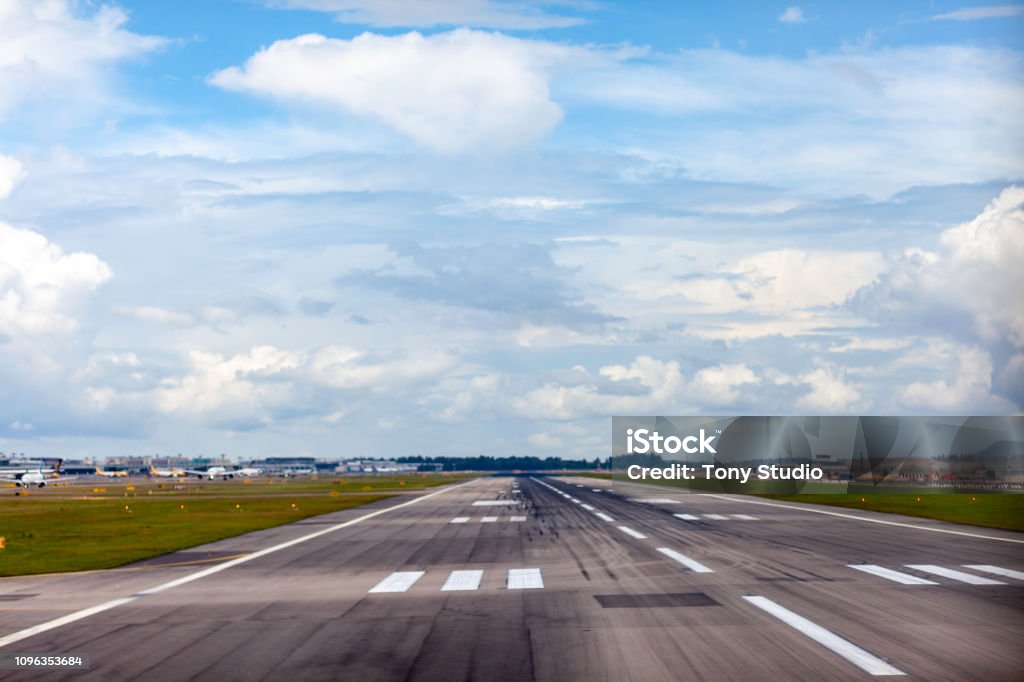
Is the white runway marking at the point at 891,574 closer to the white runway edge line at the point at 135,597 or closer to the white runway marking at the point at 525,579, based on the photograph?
the white runway marking at the point at 525,579

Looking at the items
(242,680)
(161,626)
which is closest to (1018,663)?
(242,680)

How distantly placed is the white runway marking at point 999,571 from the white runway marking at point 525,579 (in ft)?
32.7

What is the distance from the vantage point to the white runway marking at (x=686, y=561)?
22.9 meters

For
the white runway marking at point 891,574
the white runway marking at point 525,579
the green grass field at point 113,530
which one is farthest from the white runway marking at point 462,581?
the green grass field at point 113,530

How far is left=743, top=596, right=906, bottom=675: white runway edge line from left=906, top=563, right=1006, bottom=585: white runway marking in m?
5.41

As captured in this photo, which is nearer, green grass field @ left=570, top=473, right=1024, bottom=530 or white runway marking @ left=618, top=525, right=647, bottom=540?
white runway marking @ left=618, top=525, right=647, bottom=540

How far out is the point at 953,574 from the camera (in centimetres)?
2139

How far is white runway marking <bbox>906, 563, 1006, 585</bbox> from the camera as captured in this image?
19.9 meters

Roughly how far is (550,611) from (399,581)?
619cm

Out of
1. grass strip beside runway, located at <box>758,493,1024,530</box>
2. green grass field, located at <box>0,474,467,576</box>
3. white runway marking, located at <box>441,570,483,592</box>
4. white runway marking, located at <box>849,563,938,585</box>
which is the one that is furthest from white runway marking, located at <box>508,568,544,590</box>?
grass strip beside runway, located at <box>758,493,1024,530</box>

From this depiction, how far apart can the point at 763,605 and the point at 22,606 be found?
13.9 m

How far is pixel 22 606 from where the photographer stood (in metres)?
18.9

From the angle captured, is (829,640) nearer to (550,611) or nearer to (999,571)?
(550,611)

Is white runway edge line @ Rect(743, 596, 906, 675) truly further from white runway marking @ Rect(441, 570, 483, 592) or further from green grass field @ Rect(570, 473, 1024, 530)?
green grass field @ Rect(570, 473, 1024, 530)
